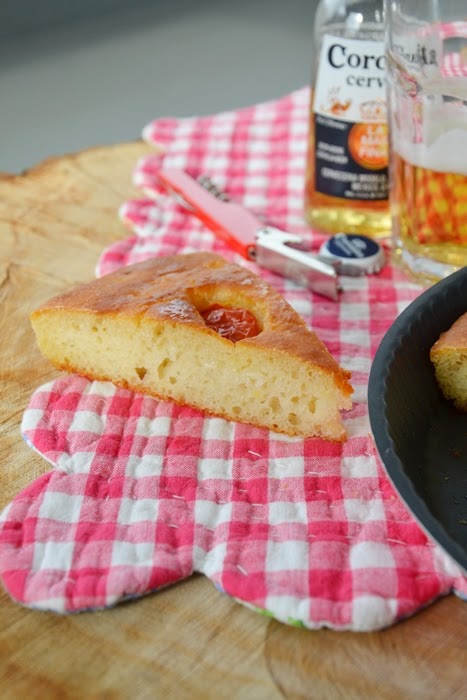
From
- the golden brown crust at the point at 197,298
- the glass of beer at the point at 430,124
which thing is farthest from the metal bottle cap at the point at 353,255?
the golden brown crust at the point at 197,298

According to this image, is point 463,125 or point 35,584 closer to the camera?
point 35,584

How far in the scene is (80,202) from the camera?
2.37m

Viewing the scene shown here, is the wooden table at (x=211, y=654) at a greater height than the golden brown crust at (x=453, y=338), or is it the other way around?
the golden brown crust at (x=453, y=338)

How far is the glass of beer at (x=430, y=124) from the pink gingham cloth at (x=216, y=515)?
0.22 meters

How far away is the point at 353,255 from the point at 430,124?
0.33 metres

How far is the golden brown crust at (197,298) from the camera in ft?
5.19

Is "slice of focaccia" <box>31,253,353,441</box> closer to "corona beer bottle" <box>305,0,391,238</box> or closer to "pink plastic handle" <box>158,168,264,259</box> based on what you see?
"pink plastic handle" <box>158,168,264,259</box>

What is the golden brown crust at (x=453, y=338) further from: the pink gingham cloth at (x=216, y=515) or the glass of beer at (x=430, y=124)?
the glass of beer at (x=430, y=124)

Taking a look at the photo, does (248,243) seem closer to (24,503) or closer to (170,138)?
(170,138)

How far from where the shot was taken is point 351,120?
6.77ft

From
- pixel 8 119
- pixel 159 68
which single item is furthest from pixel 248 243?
pixel 159 68

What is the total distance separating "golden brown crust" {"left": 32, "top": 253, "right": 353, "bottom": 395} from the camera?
158 centimetres

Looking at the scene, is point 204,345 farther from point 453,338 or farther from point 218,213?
point 218,213

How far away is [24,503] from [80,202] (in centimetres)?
111
